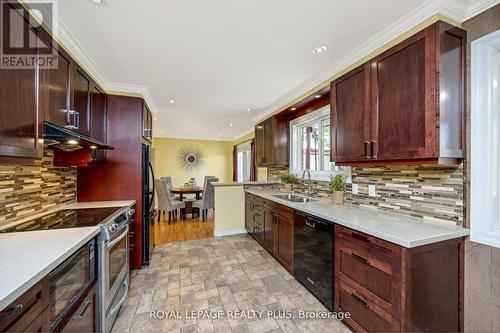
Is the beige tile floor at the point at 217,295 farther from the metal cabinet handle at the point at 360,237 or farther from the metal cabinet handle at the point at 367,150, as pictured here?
the metal cabinet handle at the point at 367,150

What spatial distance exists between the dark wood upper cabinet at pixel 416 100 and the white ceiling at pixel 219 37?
0.33m

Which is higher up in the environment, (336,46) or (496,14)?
(336,46)

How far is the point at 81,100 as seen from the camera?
2119 mm

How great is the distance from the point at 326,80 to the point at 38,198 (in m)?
3.18

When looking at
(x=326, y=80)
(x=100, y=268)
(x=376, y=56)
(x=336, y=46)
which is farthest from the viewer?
(x=326, y=80)

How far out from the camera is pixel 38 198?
191 centimetres

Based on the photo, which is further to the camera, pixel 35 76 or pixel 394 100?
pixel 394 100

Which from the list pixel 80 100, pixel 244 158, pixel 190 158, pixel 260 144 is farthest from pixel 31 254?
pixel 190 158

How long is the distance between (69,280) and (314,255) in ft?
6.23

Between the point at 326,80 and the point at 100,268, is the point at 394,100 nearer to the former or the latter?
the point at 326,80

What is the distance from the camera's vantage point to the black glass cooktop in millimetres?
1519

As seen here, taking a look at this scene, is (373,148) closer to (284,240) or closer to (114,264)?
(284,240)

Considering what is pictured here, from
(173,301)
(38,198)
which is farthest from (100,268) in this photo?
(38,198)

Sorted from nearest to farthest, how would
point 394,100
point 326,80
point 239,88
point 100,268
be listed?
1. point 100,268
2. point 394,100
3. point 326,80
4. point 239,88
